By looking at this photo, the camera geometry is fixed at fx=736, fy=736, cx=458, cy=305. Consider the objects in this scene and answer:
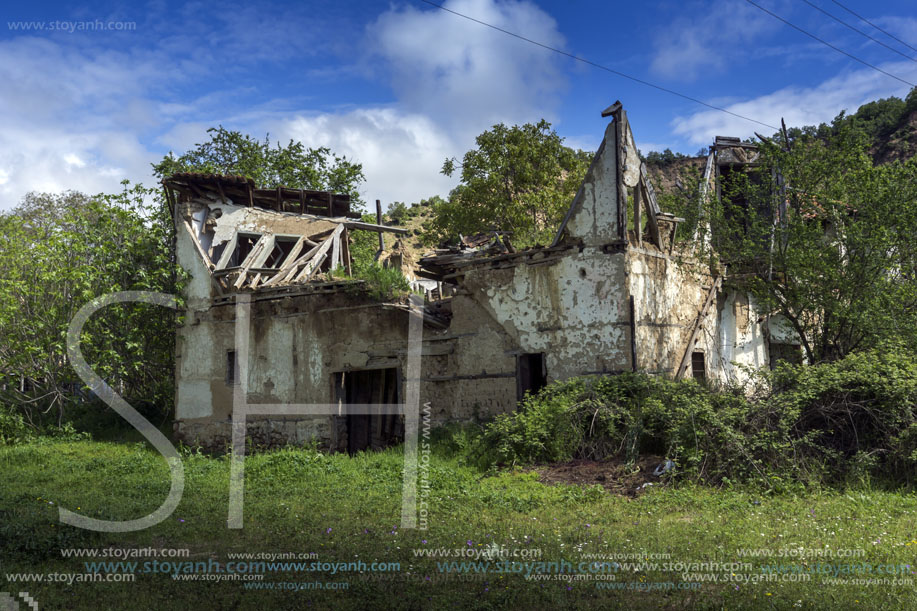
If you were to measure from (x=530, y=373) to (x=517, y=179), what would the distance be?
13068mm

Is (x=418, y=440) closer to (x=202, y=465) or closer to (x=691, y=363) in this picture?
(x=202, y=465)

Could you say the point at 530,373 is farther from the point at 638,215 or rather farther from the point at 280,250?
the point at 280,250

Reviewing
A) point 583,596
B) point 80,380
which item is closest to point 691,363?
point 583,596

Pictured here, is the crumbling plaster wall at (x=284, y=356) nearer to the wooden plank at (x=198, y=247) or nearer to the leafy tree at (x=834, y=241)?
the wooden plank at (x=198, y=247)

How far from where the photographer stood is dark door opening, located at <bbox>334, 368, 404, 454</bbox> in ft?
49.5

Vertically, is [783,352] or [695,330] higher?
[695,330]

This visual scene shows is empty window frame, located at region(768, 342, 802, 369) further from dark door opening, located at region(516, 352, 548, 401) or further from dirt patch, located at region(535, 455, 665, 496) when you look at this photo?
dirt patch, located at region(535, 455, 665, 496)

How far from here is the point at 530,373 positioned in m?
13.5

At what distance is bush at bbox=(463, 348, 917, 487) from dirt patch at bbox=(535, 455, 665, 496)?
0.21m

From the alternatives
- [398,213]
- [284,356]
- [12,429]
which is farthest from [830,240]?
[398,213]

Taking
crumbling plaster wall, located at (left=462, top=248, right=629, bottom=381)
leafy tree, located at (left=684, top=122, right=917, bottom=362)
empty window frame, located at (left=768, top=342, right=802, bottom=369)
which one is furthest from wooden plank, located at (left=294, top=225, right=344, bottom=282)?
empty window frame, located at (left=768, top=342, right=802, bottom=369)

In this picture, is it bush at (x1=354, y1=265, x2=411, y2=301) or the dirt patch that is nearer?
the dirt patch

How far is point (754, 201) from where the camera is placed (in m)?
14.2

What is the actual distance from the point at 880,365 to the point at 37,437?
16.6 m
